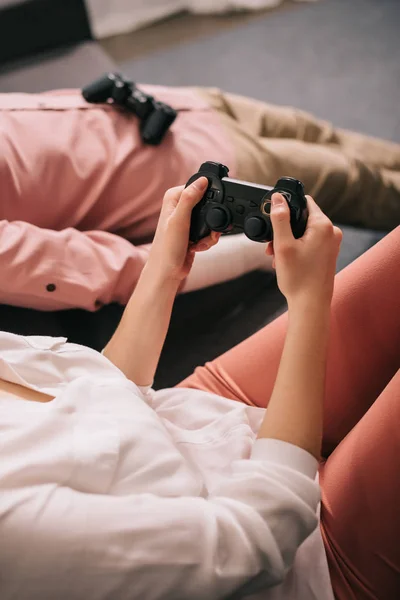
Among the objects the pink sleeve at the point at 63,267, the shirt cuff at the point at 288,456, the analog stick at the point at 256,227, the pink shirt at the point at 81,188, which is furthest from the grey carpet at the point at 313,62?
the shirt cuff at the point at 288,456

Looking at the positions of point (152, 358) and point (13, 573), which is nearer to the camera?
point (13, 573)

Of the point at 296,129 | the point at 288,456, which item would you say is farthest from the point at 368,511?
the point at 296,129

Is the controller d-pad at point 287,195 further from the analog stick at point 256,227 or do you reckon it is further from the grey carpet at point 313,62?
the grey carpet at point 313,62

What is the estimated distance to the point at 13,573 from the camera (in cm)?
46

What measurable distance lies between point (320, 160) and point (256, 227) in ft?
1.85

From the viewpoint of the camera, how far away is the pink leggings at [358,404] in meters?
0.58

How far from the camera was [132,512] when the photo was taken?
1.60 ft

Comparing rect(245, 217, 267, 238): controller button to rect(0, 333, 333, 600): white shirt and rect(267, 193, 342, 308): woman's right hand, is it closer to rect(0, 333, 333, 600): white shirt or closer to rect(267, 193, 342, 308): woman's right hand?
rect(267, 193, 342, 308): woman's right hand

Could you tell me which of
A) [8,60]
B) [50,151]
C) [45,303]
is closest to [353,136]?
[50,151]

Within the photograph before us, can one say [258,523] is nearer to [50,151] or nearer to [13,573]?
A: [13,573]

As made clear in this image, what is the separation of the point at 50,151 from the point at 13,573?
72cm

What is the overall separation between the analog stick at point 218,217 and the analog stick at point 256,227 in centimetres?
2

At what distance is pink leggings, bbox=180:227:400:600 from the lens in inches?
23.0

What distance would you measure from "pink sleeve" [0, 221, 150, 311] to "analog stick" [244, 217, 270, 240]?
0.34 metres
